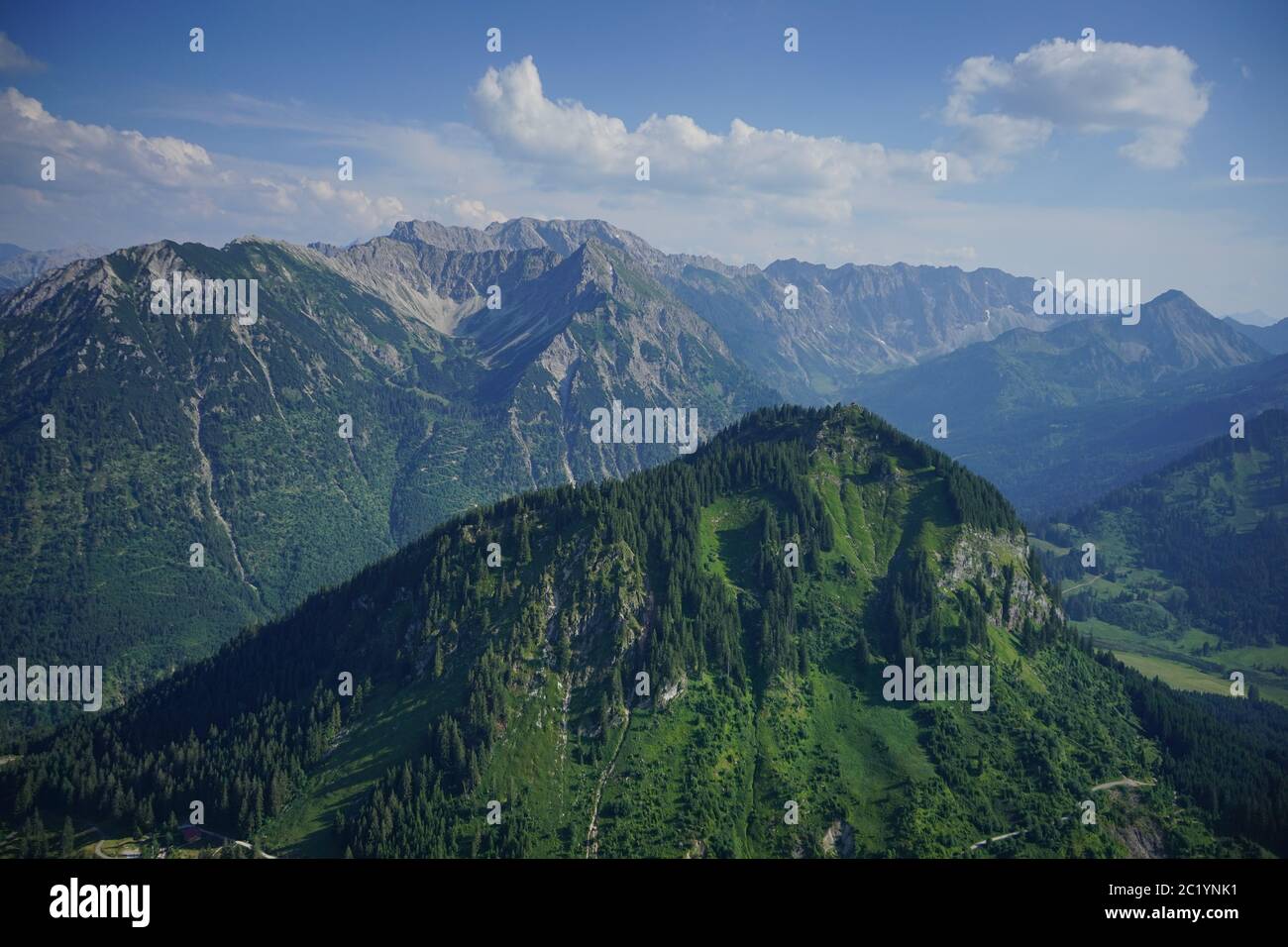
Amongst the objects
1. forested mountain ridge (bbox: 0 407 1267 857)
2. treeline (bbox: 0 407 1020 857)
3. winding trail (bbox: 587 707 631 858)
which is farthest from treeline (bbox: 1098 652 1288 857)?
winding trail (bbox: 587 707 631 858)

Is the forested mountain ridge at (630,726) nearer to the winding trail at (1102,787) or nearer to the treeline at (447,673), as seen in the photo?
the treeline at (447,673)

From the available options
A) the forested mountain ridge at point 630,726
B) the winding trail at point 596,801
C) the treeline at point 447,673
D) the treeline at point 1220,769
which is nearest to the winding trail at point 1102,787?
the forested mountain ridge at point 630,726

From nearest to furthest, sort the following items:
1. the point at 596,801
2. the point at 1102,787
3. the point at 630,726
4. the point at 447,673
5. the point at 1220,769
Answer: the point at 596,801 → the point at 1102,787 → the point at 630,726 → the point at 1220,769 → the point at 447,673

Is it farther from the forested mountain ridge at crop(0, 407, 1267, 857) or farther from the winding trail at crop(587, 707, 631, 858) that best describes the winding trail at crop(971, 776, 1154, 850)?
the winding trail at crop(587, 707, 631, 858)

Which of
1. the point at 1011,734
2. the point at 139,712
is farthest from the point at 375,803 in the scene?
the point at 1011,734

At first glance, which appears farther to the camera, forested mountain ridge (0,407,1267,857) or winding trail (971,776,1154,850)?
forested mountain ridge (0,407,1267,857)

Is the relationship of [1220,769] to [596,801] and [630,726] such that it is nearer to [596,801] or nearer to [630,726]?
[630,726]

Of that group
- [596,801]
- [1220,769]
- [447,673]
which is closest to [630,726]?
[596,801]

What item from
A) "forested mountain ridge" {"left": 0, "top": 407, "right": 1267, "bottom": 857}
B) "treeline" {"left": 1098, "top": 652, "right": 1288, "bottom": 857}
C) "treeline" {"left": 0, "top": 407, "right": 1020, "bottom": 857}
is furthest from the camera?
"treeline" {"left": 1098, "top": 652, "right": 1288, "bottom": 857}
